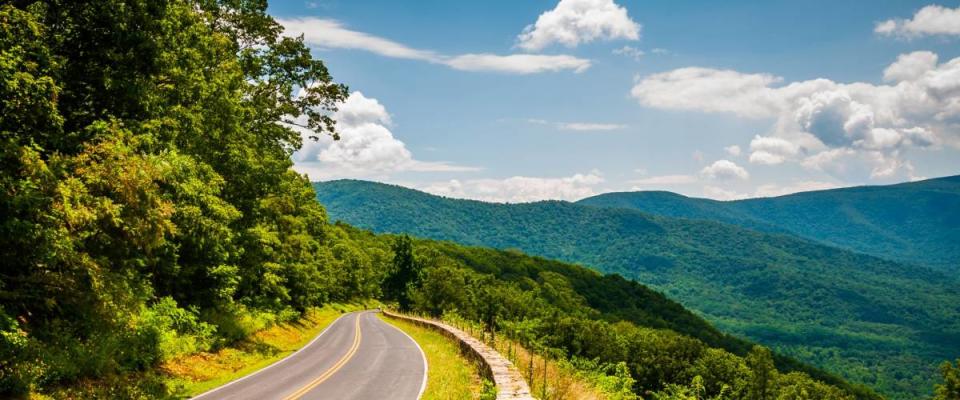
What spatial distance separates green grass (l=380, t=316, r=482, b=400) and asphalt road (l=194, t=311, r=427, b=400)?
40 cm

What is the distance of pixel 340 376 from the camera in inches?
797

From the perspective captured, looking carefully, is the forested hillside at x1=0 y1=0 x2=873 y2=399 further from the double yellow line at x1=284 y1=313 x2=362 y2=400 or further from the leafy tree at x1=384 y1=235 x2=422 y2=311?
the leafy tree at x1=384 y1=235 x2=422 y2=311

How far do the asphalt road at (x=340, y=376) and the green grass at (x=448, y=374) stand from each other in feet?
1.33

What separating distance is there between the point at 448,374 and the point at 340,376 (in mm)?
4018

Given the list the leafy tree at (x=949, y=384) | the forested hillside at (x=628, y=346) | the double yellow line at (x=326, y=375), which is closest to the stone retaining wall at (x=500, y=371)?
the double yellow line at (x=326, y=375)

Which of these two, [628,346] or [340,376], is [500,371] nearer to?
[340,376]

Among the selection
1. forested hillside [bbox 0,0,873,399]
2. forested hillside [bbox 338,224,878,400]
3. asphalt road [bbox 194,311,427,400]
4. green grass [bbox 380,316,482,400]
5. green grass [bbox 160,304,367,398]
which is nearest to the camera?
forested hillside [bbox 0,0,873,399]

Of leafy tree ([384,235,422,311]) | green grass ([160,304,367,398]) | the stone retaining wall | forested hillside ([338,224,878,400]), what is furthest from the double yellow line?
leafy tree ([384,235,422,311])

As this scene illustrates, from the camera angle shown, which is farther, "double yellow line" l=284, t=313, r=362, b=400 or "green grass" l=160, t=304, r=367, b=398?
"green grass" l=160, t=304, r=367, b=398

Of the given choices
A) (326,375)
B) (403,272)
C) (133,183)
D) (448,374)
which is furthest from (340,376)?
(403,272)

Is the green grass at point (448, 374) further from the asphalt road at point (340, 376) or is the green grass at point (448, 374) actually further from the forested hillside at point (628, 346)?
Result: the forested hillside at point (628, 346)

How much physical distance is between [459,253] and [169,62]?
179m

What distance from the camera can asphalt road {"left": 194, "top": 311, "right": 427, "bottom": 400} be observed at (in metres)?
16.5

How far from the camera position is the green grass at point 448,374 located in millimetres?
15934
